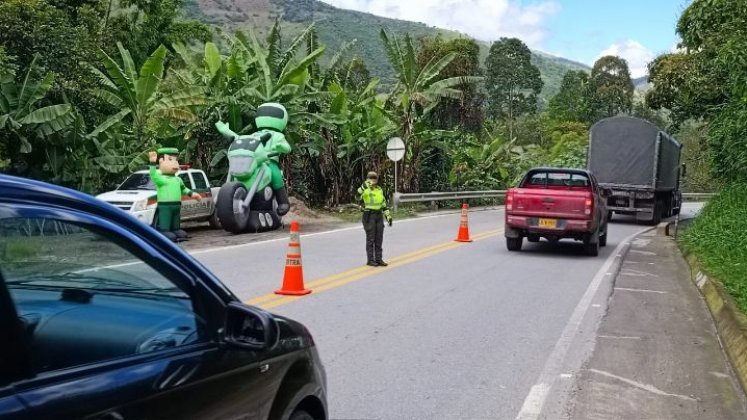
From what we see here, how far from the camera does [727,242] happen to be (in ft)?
44.6

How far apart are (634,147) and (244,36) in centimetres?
1475

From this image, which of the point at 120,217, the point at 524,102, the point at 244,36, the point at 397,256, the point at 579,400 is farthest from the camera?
the point at 524,102

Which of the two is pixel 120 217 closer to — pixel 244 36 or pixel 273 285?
pixel 273 285

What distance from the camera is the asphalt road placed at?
5434 millimetres

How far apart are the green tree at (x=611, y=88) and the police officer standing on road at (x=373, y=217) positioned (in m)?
70.5

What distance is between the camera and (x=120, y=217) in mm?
2434

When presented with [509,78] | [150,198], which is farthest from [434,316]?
[509,78]

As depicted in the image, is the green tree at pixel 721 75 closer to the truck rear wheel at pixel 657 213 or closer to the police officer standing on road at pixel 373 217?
the truck rear wheel at pixel 657 213

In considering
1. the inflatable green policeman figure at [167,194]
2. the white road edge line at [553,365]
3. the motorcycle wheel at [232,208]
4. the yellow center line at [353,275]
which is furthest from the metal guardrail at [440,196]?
the white road edge line at [553,365]

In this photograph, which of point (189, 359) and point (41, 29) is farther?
point (41, 29)

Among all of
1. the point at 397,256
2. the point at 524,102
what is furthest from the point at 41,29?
the point at 524,102

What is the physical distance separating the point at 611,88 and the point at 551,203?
222ft

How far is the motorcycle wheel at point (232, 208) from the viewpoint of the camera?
17031mm

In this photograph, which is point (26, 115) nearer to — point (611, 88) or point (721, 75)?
point (721, 75)
